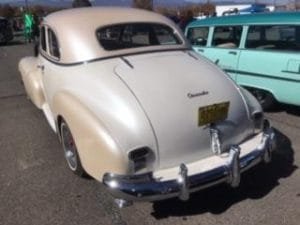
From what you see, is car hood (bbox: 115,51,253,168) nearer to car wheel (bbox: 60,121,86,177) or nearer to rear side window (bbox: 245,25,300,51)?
car wheel (bbox: 60,121,86,177)

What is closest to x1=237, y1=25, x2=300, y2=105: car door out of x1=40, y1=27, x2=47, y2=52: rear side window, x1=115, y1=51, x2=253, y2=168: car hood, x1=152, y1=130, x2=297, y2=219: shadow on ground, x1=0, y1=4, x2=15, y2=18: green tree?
x1=152, y1=130, x2=297, y2=219: shadow on ground

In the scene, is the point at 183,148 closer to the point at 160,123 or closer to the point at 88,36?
the point at 160,123

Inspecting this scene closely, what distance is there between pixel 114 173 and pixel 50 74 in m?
2.05

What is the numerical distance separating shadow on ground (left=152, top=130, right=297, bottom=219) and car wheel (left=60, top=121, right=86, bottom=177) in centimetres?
92

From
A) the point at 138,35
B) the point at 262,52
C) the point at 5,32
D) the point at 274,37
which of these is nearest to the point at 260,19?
the point at 274,37

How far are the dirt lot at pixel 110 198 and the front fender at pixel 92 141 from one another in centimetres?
42

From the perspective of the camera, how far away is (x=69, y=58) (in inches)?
192

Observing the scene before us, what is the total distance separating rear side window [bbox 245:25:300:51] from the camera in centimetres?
625

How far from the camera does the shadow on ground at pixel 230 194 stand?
411 cm

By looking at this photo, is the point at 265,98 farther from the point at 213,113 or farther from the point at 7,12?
the point at 7,12

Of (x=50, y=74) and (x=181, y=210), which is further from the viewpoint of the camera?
(x=50, y=74)

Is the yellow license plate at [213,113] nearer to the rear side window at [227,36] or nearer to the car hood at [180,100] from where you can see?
the car hood at [180,100]

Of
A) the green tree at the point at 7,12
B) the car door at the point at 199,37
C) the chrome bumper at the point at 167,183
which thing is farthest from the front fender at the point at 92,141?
the green tree at the point at 7,12


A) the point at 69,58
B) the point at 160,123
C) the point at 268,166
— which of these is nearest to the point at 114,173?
the point at 160,123
